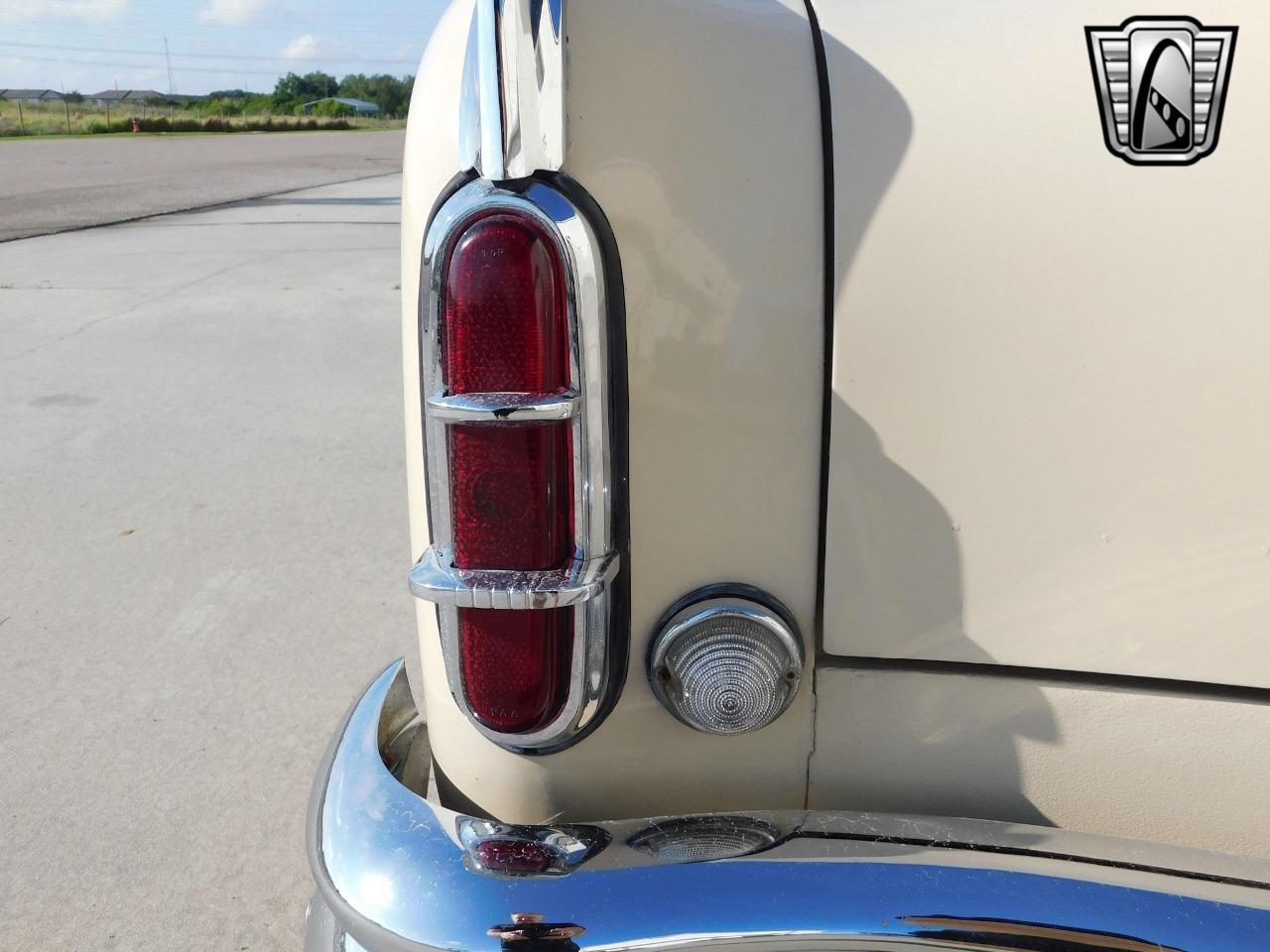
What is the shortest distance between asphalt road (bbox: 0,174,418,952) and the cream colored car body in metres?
1.36

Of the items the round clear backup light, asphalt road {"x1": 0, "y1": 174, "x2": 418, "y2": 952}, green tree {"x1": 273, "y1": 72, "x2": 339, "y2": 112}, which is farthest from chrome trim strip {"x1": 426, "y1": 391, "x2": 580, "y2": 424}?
green tree {"x1": 273, "y1": 72, "x2": 339, "y2": 112}

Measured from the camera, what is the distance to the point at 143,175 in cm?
1945

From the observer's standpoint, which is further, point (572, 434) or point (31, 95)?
point (31, 95)

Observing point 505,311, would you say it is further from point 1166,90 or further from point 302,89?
point 302,89

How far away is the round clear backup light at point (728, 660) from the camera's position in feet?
3.84

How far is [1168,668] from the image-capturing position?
3.78 feet

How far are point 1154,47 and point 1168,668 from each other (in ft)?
2.03

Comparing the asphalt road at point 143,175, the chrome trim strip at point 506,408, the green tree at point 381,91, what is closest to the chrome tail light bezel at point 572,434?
the chrome trim strip at point 506,408

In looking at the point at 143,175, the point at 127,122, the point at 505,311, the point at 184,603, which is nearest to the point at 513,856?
the point at 505,311

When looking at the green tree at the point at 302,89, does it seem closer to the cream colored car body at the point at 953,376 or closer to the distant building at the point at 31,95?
the distant building at the point at 31,95

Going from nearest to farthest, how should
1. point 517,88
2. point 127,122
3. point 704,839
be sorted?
point 517,88, point 704,839, point 127,122

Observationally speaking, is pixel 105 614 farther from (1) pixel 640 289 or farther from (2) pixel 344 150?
(2) pixel 344 150

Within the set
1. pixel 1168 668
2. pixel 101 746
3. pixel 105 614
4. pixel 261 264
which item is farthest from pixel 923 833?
pixel 261 264

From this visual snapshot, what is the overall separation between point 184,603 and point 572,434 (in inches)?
97.0
